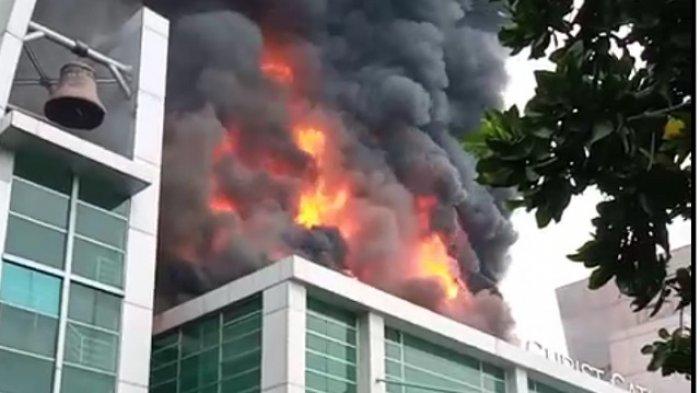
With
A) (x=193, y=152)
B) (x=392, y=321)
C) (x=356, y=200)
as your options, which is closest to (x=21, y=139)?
(x=392, y=321)

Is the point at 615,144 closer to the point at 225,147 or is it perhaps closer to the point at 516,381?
the point at 516,381

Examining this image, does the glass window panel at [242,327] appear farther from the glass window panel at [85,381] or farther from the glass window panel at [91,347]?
the glass window panel at [85,381]

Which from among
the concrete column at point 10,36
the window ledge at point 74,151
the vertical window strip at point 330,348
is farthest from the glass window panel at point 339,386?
the concrete column at point 10,36

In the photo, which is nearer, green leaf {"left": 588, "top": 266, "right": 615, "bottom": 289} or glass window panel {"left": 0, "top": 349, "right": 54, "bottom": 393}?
green leaf {"left": 588, "top": 266, "right": 615, "bottom": 289}

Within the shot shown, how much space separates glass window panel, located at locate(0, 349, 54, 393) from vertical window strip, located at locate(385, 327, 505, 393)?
28.1 ft

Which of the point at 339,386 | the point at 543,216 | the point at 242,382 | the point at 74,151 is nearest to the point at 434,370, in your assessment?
the point at 339,386

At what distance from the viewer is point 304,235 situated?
41.6 m

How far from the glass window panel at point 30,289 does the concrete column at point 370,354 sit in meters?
7.70

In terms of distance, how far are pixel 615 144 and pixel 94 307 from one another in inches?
589

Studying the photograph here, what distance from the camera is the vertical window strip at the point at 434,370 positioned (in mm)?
25500

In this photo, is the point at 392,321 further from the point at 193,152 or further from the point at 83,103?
the point at 193,152

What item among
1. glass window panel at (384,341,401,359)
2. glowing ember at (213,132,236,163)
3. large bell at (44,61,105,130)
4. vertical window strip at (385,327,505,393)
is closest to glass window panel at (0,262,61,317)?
large bell at (44,61,105,130)

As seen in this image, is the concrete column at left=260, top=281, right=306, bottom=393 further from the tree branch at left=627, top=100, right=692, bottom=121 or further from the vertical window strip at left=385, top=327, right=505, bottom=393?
the tree branch at left=627, top=100, right=692, bottom=121

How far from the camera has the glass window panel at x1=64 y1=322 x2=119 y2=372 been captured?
61.0ft
